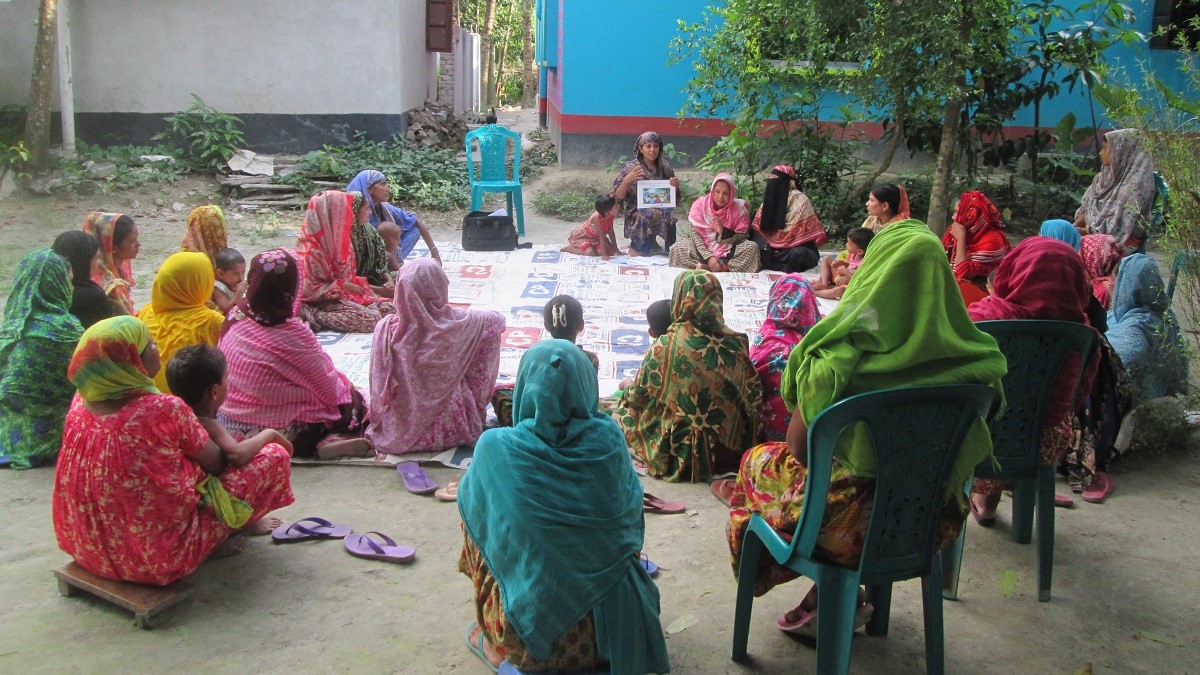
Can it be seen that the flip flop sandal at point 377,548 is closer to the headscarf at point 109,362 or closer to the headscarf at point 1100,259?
the headscarf at point 109,362

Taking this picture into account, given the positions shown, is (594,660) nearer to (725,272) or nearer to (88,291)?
(88,291)

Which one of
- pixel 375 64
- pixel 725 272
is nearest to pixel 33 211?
Answer: pixel 375 64

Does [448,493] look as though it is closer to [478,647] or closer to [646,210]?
[478,647]

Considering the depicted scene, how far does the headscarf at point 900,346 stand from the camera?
2549 millimetres

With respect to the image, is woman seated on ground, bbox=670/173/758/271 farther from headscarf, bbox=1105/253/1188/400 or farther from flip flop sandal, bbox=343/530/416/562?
flip flop sandal, bbox=343/530/416/562

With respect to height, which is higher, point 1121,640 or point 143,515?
point 143,515

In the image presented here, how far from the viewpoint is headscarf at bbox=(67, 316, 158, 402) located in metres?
3.05

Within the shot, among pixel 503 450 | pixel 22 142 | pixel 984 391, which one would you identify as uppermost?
pixel 22 142

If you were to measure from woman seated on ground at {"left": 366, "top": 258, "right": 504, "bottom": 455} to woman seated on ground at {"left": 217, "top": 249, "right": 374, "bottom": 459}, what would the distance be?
0.22 meters

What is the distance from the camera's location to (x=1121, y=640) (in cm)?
315

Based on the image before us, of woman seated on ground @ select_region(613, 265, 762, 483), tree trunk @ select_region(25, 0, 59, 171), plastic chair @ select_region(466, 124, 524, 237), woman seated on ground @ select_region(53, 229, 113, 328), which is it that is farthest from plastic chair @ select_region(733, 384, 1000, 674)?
tree trunk @ select_region(25, 0, 59, 171)

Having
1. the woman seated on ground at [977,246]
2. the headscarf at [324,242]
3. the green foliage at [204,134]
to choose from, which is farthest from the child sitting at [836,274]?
the green foliage at [204,134]

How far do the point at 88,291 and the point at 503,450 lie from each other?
3.14 m

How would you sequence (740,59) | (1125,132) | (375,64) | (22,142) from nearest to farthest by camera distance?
(1125,132) → (740,59) → (22,142) → (375,64)
